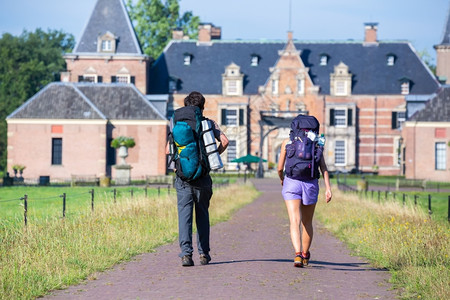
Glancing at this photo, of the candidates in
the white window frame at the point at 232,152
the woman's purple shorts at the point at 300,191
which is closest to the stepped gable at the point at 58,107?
the white window frame at the point at 232,152

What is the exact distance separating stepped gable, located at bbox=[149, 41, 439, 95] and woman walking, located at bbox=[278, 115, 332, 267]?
56771mm

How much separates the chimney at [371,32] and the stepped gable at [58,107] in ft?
80.5

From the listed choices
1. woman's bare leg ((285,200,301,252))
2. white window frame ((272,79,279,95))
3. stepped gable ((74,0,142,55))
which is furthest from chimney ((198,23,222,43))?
woman's bare leg ((285,200,301,252))

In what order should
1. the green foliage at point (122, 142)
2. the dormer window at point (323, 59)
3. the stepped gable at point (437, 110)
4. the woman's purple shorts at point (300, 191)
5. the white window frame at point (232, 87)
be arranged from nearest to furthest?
the woman's purple shorts at point (300, 191) < the green foliage at point (122, 142) < the stepped gable at point (437, 110) < the white window frame at point (232, 87) < the dormer window at point (323, 59)

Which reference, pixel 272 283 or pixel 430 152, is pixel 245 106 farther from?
pixel 272 283

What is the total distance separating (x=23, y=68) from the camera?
78.1 m

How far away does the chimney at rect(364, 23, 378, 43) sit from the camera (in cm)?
6919

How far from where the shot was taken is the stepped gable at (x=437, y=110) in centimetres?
5953

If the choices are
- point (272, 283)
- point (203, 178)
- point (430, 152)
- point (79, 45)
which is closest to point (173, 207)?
point (203, 178)

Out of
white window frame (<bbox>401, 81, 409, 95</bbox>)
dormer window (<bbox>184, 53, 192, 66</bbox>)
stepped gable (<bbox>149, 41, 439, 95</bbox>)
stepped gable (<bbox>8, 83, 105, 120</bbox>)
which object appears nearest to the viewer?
stepped gable (<bbox>8, 83, 105, 120</bbox>)

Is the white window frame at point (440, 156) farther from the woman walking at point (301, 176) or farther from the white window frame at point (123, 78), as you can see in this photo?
the woman walking at point (301, 176)

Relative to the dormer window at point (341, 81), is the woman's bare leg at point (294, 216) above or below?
below

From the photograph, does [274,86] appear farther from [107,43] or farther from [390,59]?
[107,43]

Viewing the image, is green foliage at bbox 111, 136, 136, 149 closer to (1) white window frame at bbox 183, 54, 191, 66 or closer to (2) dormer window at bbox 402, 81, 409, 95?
(1) white window frame at bbox 183, 54, 191, 66
